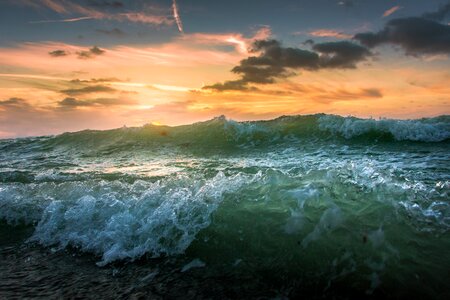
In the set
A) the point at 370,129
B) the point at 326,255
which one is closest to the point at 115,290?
the point at 326,255

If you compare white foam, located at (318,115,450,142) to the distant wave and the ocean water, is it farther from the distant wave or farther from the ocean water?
the ocean water

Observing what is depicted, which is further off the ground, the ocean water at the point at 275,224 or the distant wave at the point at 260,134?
the distant wave at the point at 260,134

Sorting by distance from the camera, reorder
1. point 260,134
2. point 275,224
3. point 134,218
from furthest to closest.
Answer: point 260,134 < point 134,218 < point 275,224

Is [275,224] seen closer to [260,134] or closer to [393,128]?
[393,128]

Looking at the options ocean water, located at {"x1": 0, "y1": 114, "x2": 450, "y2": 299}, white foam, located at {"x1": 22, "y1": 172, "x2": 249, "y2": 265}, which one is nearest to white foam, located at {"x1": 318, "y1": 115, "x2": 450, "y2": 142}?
ocean water, located at {"x1": 0, "y1": 114, "x2": 450, "y2": 299}

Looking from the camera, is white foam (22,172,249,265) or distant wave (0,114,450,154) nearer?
white foam (22,172,249,265)

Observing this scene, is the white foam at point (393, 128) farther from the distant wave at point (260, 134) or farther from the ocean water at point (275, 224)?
the ocean water at point (275, 224)

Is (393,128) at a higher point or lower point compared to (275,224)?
higher

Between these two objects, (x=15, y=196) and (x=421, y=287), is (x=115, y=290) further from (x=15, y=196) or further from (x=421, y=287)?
(x=15, y=196)

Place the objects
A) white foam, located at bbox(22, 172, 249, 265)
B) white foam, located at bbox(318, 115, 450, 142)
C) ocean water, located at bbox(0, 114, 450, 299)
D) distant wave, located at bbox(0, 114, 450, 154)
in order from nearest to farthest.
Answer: ocean water, located at bbox(0, 114, 450, 299) → white foam, located at bbox(22, 172, 249, 265) → white foam, located at bbox(318, 115, 450, 142) → distant wave, located at bbox(0, 114, 450, 154)

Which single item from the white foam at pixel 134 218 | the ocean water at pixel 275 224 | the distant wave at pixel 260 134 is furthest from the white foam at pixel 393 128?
the white foam at pixel 134 218

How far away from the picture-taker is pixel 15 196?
688cm

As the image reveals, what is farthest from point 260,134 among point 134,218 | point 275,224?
point 275,224

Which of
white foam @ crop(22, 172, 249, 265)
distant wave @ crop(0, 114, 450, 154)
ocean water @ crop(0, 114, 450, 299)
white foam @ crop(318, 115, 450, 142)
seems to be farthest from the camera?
distant wave @ crop(0, 114, 450, 154)
